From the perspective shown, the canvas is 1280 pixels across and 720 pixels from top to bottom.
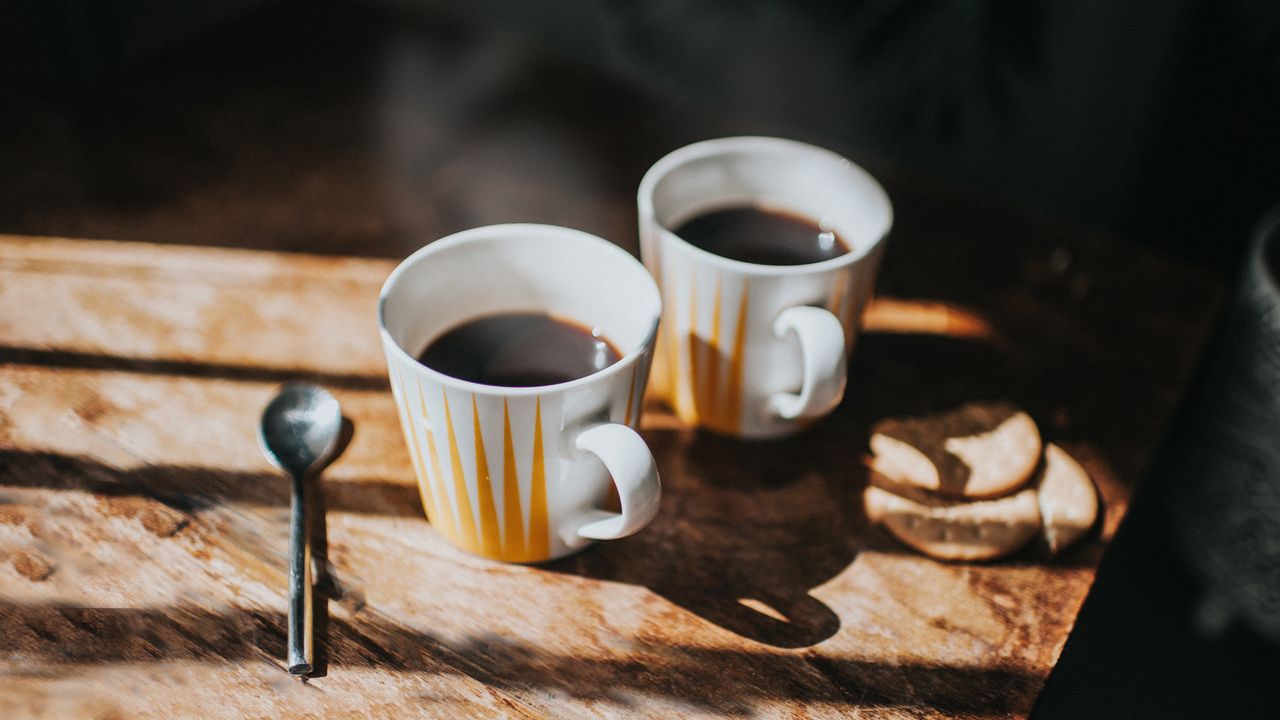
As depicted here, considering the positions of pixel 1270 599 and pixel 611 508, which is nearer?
pixel 611 508

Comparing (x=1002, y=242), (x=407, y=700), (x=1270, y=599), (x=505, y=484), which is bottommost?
(x=1270, y=599)

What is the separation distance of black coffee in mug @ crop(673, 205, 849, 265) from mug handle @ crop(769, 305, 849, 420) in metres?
0.12

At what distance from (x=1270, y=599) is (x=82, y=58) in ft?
5.21

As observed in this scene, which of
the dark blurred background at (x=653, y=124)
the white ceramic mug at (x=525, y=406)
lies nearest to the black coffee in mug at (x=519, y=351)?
the white ceramic mug at (x=525, y=406)

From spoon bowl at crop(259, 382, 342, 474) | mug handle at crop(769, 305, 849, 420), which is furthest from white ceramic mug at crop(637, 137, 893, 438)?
spoon bowl at crop(259, 382, 342, 474)

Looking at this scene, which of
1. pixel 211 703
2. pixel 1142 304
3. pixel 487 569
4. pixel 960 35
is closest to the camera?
pixel 211 703

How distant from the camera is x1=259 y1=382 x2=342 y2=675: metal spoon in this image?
2.23 feet

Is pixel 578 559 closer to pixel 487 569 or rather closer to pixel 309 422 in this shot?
pixel 487 569

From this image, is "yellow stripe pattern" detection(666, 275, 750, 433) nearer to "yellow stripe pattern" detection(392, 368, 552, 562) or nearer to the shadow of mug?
the shadow of mug

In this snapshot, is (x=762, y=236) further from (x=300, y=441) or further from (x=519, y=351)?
(x=300, y=441)

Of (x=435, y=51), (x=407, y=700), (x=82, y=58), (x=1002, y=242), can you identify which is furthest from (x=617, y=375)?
(x=82, y=58)

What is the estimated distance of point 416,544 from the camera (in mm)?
722

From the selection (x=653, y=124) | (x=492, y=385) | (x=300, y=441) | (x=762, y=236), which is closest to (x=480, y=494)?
(x=492, y=385)

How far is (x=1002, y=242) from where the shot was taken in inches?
41.8
